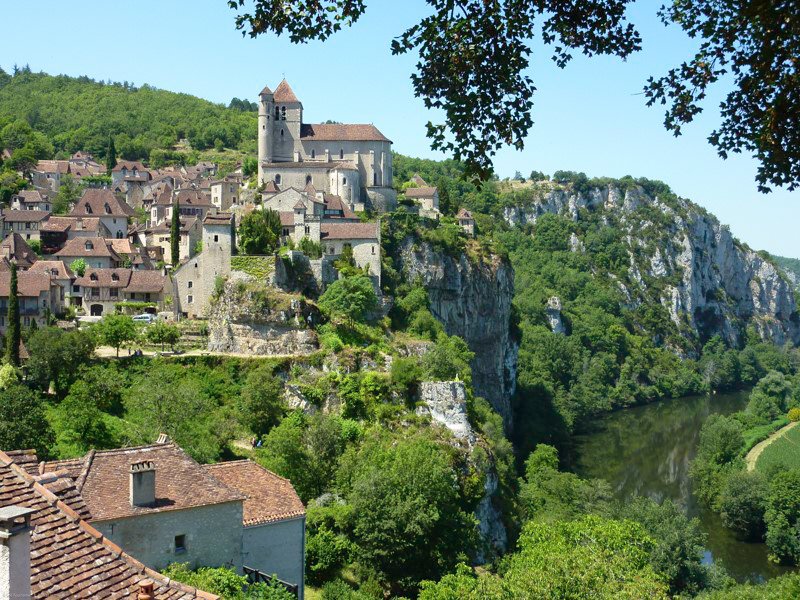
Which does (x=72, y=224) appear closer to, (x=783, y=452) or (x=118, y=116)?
(x=783, y=452)

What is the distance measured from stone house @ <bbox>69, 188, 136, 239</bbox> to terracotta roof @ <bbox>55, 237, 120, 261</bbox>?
9581mm

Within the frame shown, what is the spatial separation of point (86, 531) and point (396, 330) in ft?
178

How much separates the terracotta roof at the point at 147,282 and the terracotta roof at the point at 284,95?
2362 centimetres

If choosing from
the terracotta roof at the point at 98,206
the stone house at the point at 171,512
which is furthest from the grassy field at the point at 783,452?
the terracotta roof at the point at 98,206

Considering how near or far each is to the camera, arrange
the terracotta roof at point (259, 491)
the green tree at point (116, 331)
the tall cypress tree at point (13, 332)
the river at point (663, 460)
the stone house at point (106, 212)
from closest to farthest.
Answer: the terracotta roof at point (259, 491)
the tall cypress tree at point (13, 332)
the green tree at point (116, 331)
the river at point (663, 460)
the stone house at point (106, 212)

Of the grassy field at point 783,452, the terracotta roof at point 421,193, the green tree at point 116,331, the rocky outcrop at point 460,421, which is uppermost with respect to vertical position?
the terracotta roof at point 421,193

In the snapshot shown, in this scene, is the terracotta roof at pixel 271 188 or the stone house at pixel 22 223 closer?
the terracotta roof at pixel 271 188

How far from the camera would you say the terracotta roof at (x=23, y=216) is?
241ft

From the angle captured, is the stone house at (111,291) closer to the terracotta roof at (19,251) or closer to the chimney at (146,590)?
the terracotta roof at (19,251)

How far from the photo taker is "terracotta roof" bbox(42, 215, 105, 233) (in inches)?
2857

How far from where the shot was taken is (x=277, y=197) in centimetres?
6694

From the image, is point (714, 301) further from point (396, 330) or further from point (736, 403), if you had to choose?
point (396, 330)

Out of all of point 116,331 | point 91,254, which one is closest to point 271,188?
point 91,254

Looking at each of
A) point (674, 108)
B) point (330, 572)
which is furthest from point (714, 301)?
point (674, 108)
